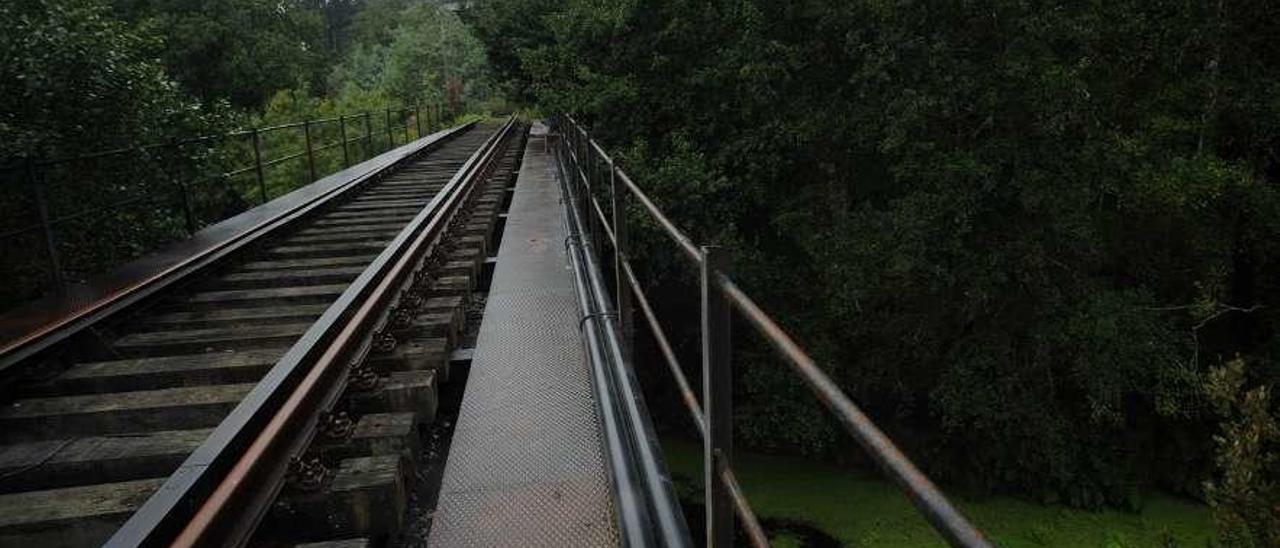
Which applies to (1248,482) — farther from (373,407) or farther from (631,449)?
(373,407)

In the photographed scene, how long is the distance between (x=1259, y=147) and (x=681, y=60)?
11.4 metres

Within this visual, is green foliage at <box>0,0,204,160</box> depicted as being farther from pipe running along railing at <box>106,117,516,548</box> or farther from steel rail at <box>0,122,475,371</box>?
pipe running along railing at <box>106,117,516,548</box>

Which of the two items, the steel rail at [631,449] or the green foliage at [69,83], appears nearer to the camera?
the steel rail at [631,449]

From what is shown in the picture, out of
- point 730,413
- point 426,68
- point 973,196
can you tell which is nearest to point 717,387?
point 730,413

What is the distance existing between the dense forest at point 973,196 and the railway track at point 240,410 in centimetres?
653

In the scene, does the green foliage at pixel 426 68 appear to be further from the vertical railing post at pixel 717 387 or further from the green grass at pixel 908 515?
the vertical railing post at pixel 717 387

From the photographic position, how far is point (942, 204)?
15336 mm

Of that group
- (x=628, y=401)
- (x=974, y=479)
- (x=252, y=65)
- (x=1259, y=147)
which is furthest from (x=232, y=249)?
(x=252, y=65)

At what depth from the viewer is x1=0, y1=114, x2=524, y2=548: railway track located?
2855 millimetres

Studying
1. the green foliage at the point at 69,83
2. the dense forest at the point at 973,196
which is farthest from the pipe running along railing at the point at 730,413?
the dense forest at the point at 973,196

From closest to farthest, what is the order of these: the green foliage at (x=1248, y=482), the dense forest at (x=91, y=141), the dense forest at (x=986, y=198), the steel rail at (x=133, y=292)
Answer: the steel rail at (x=133, y=292), the green foliage at (x=1248, y=482), the dense forest at (x=91, y=141), the dense forest at (x=986, y=198)

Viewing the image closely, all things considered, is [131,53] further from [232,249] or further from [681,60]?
[681,60]

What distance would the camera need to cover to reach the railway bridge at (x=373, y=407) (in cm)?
247

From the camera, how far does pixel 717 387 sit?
1929 mm
